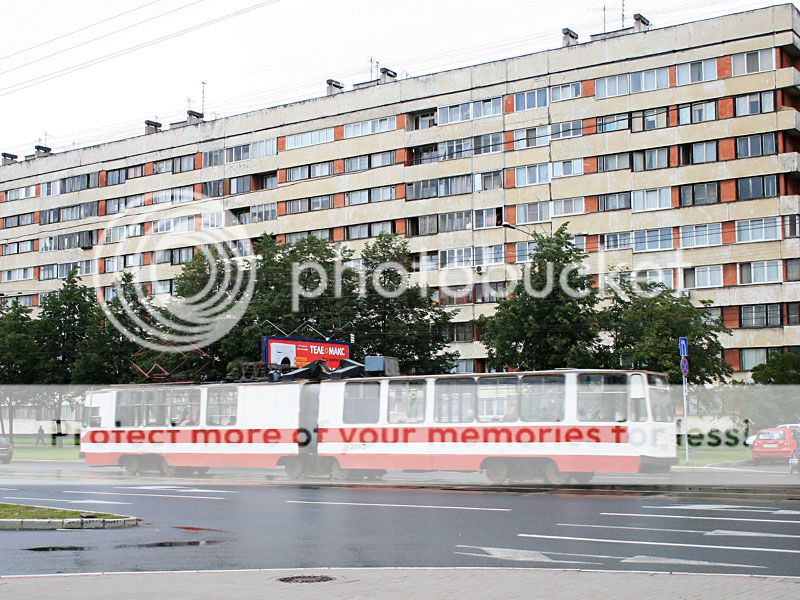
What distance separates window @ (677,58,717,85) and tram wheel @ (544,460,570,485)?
126ft

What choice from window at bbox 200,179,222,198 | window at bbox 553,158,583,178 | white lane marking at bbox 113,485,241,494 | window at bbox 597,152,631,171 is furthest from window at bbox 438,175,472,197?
white lane marking at bbox 113,485,241,494

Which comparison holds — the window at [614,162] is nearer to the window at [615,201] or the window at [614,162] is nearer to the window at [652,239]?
the window at [615,201]

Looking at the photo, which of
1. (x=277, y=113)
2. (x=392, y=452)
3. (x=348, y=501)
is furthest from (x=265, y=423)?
(x=277, y=113)

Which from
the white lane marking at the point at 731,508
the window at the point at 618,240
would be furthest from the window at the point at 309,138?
the white lane marking at the point at 731,508

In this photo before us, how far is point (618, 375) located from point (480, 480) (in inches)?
216

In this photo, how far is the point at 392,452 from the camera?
2827 cm

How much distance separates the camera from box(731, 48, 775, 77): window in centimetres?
5672

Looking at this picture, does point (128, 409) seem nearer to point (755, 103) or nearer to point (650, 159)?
point (650, 159)

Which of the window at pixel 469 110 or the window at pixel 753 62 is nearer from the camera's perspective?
the window at pixel 753 62

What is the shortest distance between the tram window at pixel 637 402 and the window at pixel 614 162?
123ft

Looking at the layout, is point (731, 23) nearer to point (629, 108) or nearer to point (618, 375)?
point (629, 108)

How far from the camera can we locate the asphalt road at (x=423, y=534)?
11508 millimetres

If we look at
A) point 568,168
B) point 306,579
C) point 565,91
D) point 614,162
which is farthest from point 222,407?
point 565,91

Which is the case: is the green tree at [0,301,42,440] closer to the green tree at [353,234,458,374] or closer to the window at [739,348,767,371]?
the green tree at [353,234,458,374]
